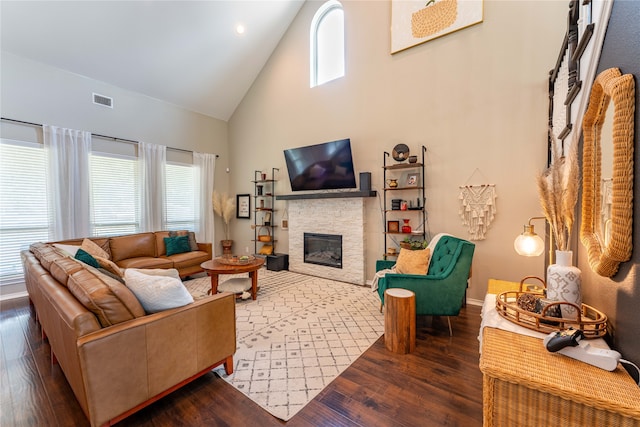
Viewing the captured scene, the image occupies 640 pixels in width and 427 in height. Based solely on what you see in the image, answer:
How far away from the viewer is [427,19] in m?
3.90

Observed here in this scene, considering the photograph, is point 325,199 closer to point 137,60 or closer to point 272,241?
point 272,241

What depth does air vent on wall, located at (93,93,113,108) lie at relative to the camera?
460 centimetres

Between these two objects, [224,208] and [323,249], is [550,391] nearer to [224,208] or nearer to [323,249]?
[323,249]

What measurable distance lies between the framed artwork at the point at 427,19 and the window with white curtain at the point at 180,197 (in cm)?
481

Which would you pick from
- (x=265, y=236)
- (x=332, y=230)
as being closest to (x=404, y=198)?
(x=332, y=230)

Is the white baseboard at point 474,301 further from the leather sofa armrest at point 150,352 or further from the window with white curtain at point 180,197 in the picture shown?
the window with white curtain at point 180,197

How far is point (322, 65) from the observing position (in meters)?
5.18

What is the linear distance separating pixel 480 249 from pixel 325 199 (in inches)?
101

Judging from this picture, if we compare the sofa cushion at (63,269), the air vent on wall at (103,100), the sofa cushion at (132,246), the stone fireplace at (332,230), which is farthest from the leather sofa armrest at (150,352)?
the air vent on wall at (103,100)

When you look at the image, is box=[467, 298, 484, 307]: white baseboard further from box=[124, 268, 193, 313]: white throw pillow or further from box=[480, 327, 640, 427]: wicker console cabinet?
box=[124, 268, 193, 313]: white throw pillow

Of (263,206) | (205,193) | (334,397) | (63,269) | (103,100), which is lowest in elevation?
(334,397)

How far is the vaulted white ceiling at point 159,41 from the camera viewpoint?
12.2 feet

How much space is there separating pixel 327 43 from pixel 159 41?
9.77ft

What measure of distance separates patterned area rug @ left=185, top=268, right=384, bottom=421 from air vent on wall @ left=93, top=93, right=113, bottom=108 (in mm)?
3606
